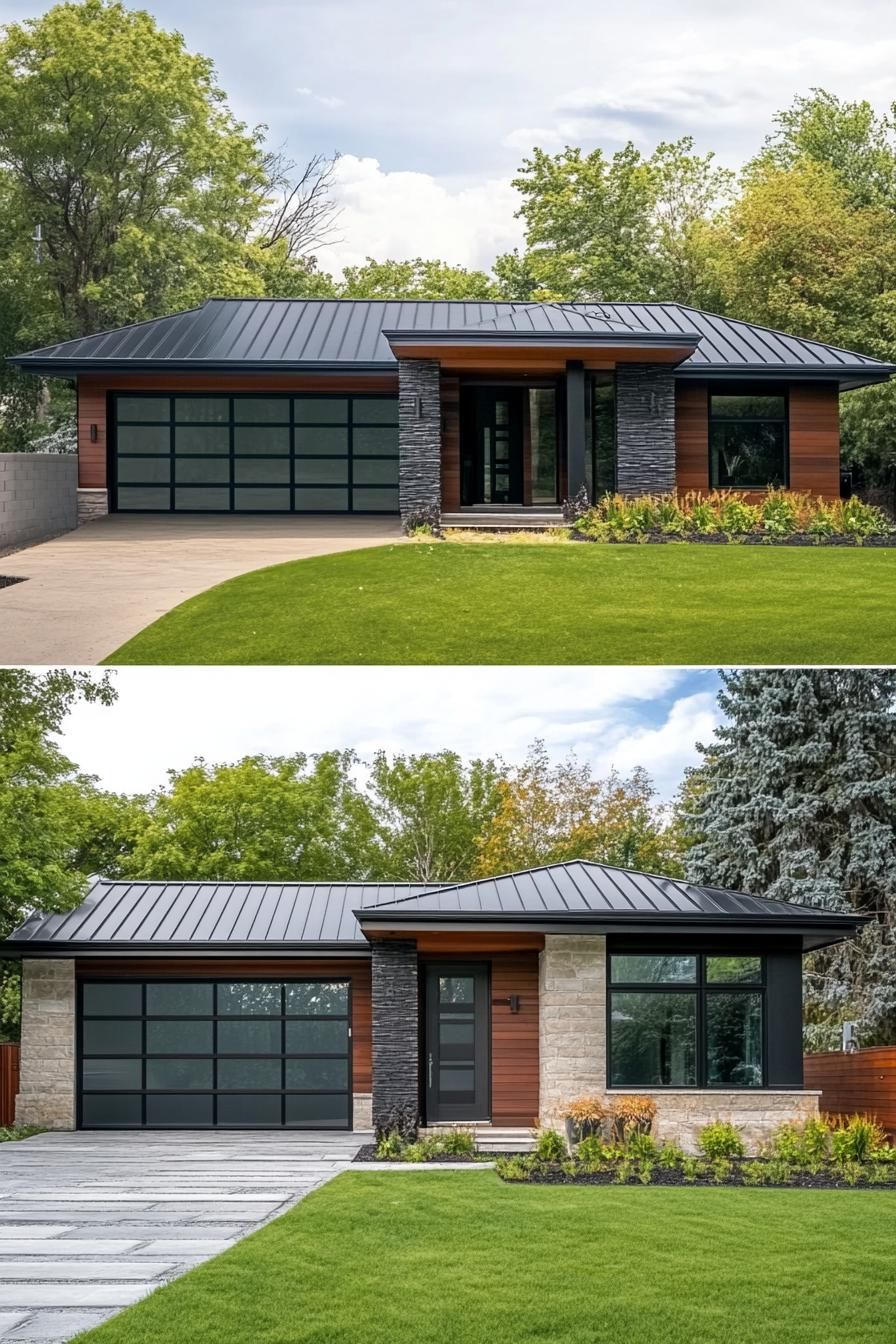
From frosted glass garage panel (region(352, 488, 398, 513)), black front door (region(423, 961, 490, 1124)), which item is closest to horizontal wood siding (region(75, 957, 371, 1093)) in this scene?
black front door (region(423, 961, 490, 1124))

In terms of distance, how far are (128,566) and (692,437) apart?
35.7 feet

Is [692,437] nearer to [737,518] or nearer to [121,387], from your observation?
[737,518]

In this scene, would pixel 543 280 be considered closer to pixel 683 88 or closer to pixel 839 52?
pixel 683 88

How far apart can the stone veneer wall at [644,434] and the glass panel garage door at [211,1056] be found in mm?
9653

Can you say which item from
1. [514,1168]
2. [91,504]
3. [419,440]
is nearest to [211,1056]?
[514,1168]

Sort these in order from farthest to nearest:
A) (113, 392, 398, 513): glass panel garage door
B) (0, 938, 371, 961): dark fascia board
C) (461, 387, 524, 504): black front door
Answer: (113, 392, 398, 513): glass panel garage door < (461, 387, 524, 504): black front door < (0, 938, 371, 961): dark fascia board

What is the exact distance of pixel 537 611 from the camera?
15633mm

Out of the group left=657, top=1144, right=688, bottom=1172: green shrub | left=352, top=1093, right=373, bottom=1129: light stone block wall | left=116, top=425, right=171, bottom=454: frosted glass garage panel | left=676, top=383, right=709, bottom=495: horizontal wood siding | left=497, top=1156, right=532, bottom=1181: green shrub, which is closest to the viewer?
left=497, top=1156, right=532, bottom=1181: green shrub

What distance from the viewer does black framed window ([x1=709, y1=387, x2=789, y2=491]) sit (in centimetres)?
2522

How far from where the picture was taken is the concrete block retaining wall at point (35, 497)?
71.6 feet

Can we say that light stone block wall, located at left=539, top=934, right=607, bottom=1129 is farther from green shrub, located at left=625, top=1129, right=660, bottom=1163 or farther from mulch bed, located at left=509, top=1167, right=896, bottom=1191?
mulch bed, located at left=509, top=1167, right=896, bottom=1191

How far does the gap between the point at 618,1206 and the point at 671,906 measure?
20.8 ft

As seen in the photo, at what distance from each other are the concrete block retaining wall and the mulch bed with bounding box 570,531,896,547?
8.78m

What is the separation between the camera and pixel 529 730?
1754 inches
